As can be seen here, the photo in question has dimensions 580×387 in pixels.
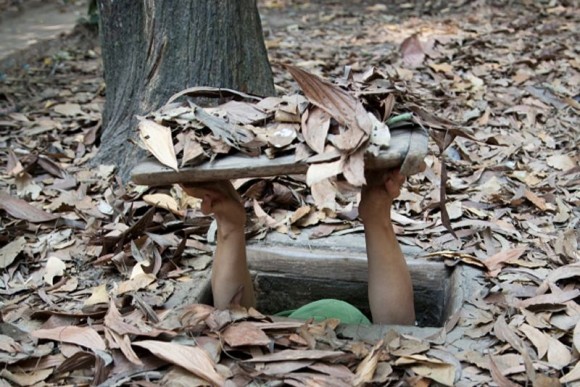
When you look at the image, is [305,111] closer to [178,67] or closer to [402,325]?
[402,325]

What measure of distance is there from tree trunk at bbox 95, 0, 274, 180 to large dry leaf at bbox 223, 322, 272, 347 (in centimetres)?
127

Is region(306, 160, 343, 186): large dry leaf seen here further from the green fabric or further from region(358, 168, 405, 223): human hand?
the green fabric

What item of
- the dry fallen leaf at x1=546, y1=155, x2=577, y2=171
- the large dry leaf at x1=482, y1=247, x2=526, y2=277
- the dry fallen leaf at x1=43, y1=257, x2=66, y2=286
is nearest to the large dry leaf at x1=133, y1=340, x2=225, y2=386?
the dry fallen leaf at x1=43, y1=257, x2=66, y2=286

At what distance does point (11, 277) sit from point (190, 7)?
1221mm

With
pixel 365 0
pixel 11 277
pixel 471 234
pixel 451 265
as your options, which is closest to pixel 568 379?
pixel 451 265

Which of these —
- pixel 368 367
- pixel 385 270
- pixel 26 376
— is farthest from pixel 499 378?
pixel 26 376

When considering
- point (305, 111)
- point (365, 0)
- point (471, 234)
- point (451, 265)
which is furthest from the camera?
point (365, 0)

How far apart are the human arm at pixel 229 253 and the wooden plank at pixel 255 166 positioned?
0.21 meters

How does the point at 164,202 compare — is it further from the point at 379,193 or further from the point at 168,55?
the point at 379,193

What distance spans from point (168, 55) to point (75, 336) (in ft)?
4.42

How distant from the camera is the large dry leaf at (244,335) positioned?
186 centimetres

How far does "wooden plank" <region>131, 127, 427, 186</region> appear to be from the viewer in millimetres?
1784

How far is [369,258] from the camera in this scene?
7.02ft

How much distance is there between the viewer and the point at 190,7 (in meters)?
2.91
